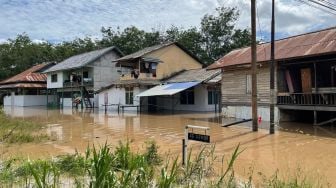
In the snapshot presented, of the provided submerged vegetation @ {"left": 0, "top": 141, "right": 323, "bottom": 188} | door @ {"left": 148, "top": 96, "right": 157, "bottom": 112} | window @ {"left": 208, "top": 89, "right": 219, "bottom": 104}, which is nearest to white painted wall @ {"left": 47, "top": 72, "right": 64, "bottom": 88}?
door @ {"left": 148, "top": 96, "right": 157, "bottom": 112}

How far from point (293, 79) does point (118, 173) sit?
16.6m

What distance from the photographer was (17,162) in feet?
29.8

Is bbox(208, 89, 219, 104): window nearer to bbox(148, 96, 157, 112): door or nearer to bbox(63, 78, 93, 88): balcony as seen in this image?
bbox(148, 96, 157, 112): door

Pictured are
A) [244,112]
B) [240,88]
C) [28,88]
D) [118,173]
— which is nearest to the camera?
[118,173]

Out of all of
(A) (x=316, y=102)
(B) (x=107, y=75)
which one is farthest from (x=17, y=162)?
(B) (x=107, y=75)

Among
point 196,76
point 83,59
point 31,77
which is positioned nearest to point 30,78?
point 31,77

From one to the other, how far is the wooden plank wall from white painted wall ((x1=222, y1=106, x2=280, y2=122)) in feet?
0.85

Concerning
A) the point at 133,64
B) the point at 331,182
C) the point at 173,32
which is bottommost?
the point at 331,182

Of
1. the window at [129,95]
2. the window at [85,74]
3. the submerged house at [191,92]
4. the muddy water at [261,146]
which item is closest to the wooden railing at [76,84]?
the window at [85,74]

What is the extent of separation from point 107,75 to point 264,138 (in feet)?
105

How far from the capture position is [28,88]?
5316 cm

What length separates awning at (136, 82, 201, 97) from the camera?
2988 cm

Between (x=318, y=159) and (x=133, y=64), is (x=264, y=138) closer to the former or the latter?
(x=318, y=159)

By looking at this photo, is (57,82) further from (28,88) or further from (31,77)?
(31,77)
